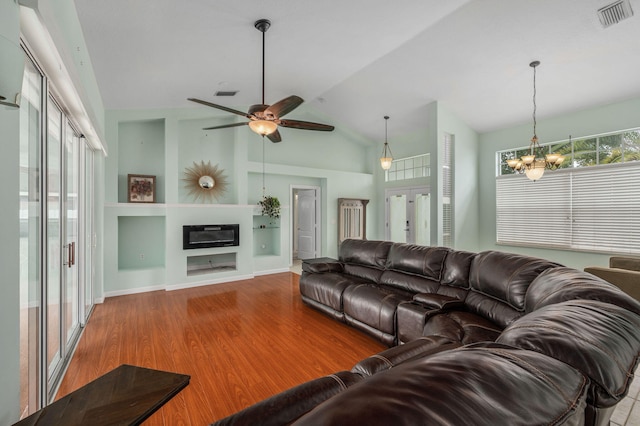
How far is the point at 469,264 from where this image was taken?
2814 mm

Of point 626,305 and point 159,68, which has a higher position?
point 159,68

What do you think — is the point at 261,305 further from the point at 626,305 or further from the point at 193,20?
the point at 626,305

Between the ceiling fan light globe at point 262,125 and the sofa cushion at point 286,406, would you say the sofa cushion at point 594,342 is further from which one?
the ceiling fan light globe at point 262,125

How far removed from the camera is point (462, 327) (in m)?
2.18

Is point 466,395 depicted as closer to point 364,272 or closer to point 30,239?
point 30,239

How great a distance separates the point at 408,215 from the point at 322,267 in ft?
13.2

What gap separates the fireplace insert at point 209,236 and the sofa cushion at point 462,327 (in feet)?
14.0

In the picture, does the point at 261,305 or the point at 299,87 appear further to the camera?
the point at 299,87

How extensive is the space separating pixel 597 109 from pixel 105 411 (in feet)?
22.9

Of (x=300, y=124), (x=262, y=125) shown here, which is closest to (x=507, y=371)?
(x=262, y=125)

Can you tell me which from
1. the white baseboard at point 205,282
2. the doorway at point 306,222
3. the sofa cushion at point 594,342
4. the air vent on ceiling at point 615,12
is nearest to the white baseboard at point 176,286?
the white baseboard at point 205,282

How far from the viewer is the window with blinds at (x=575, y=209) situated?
4.45 m

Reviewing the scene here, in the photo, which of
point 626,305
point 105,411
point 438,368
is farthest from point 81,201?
point 626,305

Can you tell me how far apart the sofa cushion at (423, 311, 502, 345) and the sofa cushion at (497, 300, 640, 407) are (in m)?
1.16
